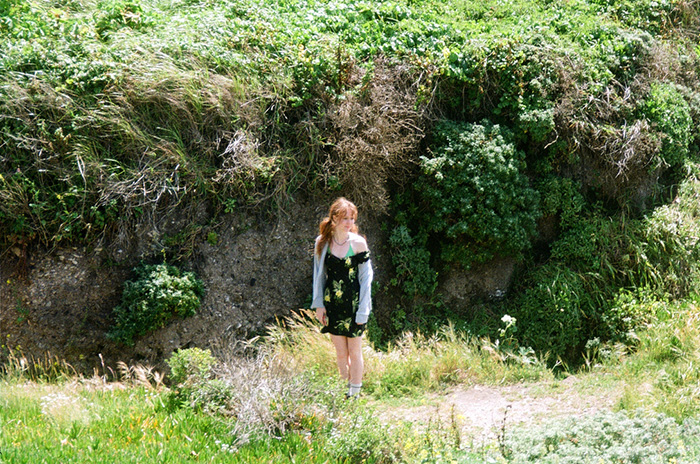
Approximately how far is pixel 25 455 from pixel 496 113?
261 inches

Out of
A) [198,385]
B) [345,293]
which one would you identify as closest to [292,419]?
[198,385]

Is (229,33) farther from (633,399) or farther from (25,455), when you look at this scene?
(633,399)

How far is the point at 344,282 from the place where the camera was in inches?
218

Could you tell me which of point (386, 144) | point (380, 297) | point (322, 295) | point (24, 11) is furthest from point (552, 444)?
point (24, 11)

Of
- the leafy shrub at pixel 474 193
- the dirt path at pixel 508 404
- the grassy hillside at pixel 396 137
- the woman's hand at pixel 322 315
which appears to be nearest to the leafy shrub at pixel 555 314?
the grassy hillside at pixel 396 137

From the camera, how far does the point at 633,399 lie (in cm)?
551

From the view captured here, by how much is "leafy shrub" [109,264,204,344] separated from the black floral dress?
1.84m

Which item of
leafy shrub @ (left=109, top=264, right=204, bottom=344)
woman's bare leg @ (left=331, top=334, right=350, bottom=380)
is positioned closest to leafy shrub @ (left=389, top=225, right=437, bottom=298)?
woman's bare leg @ (left=331, top=334, right=350, bottom=380)

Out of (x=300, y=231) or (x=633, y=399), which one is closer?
(x=633, y=399)

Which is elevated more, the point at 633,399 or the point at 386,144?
the point at 386,144

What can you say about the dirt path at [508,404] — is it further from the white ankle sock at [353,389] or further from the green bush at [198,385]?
the green bush at [198,385]

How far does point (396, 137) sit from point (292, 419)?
4060 millimetres

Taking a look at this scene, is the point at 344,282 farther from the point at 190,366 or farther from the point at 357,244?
the point at 190,366

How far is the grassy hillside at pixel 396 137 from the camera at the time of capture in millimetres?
6453
